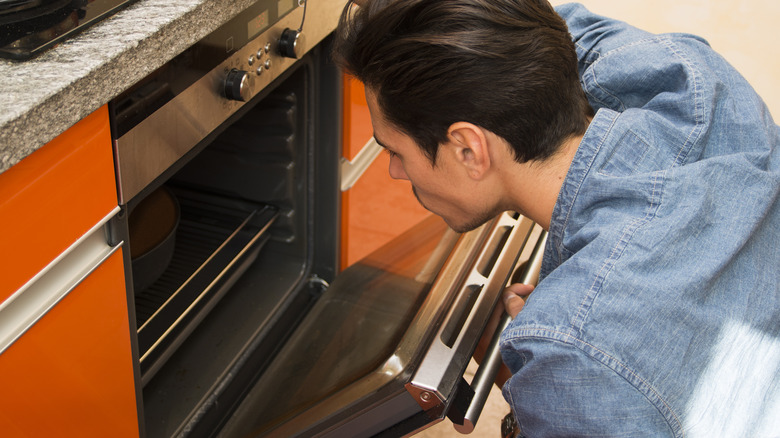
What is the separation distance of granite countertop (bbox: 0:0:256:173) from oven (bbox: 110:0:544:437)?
52 mm

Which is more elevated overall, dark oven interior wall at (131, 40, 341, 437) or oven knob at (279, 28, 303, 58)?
oven knob at (279, 28, 303, 58)

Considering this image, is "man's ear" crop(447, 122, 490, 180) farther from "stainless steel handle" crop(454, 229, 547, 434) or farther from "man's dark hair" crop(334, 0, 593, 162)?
"stainless steel handle" crop(454, 229, 547, 434)

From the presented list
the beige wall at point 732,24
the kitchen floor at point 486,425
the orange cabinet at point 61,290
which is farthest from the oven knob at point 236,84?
the beige wall at point 732,24

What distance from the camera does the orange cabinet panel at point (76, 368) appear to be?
2.45 ft

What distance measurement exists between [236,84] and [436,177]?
289mm

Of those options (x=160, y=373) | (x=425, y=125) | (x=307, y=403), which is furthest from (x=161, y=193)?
(x=425, y=125)

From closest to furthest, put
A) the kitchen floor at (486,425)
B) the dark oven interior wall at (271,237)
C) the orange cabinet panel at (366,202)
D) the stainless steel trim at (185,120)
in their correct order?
the stainless steel trim at (185,120), the dark oven interior wall at (271,237), the orange cabinet panel at (366,202), the kitchen floor at (486,425)

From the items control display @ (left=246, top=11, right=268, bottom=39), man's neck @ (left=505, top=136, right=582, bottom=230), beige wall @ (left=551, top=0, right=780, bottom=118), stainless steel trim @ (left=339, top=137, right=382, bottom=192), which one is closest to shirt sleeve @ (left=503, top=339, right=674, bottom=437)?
man's neck @ (left=505, top=136, right=582, bottom=230)

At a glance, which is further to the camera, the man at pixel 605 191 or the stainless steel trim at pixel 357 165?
the stainless steel trim at pixel 357 165

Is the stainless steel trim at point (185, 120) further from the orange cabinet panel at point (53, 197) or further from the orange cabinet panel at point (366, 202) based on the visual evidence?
the orange cabinet panel at point (366, 202)

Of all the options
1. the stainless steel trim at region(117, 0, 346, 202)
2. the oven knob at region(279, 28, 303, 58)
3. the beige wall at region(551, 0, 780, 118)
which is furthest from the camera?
the beige wall at region(551, 0, 780, 118)

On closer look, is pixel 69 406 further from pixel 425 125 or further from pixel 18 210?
pixel 425 125

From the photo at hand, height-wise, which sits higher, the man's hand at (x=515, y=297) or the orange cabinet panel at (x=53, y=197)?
the orange cabinet panel at (x=53, y=197)

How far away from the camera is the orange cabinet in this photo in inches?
27.2
